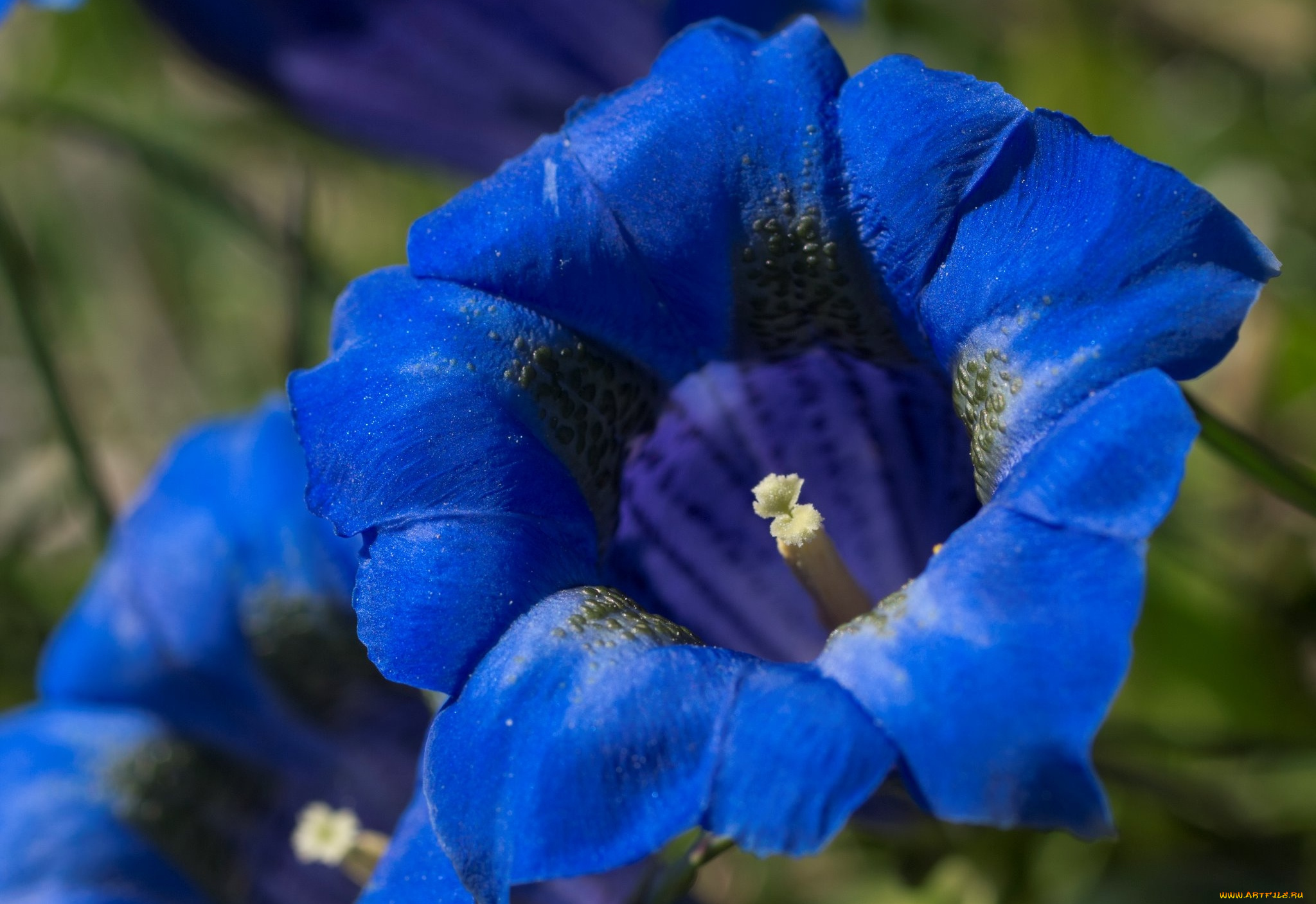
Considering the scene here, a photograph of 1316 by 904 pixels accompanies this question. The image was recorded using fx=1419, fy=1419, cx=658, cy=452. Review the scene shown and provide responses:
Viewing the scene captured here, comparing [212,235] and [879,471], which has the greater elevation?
[879,471]

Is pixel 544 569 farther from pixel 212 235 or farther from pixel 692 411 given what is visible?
pixel 212 235

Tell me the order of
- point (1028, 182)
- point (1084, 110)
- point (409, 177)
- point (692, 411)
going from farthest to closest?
point (409, 177) < point (1084, 110) < point (692, 411) < point (1028, 182)

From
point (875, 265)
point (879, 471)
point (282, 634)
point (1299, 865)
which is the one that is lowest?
point (1299, 865)

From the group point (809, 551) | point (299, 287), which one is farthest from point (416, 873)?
point (299, 287)

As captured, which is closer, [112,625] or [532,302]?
[532,302]

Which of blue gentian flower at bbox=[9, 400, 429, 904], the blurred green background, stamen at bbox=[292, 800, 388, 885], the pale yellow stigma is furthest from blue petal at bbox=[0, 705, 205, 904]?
the pale yellow stigma

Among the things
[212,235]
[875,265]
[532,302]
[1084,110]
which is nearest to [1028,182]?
[875,265]

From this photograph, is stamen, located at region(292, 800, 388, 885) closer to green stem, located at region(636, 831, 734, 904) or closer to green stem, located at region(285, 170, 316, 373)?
green stem, located at region(636, 831, 734, 904)

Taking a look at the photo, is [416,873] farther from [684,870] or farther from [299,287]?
[299,287]
